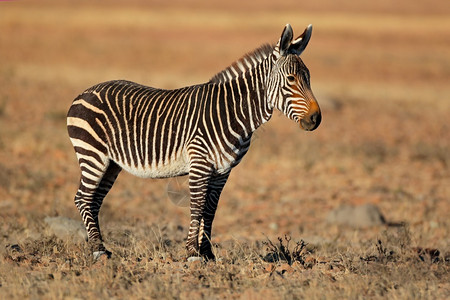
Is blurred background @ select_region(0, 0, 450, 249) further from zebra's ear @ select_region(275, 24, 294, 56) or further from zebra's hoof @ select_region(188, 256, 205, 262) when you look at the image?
zebra's ear @ select_region(275, 24, 294, 56)

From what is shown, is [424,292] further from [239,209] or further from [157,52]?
[157,52]

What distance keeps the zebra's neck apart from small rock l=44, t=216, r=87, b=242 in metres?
2.94

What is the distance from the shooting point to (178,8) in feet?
240

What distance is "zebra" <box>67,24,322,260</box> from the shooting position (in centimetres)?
756

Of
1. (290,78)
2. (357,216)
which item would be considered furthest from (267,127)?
(290,78)

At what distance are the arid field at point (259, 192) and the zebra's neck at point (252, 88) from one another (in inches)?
57.3

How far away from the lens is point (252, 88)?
7.86 meters

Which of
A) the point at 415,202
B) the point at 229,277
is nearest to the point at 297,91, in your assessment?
the point at 229,277

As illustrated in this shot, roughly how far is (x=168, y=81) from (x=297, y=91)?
21.7m

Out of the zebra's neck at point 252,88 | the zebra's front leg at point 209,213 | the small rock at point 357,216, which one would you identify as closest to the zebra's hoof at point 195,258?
the zebra's front leg at point 209,213

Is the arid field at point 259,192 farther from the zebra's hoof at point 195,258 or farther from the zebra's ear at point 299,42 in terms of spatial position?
the zebra's ear at point 299,42

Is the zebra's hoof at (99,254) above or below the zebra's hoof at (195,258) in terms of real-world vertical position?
below

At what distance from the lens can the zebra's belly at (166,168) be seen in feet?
25.7

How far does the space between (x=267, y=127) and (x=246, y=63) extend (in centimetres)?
1259
